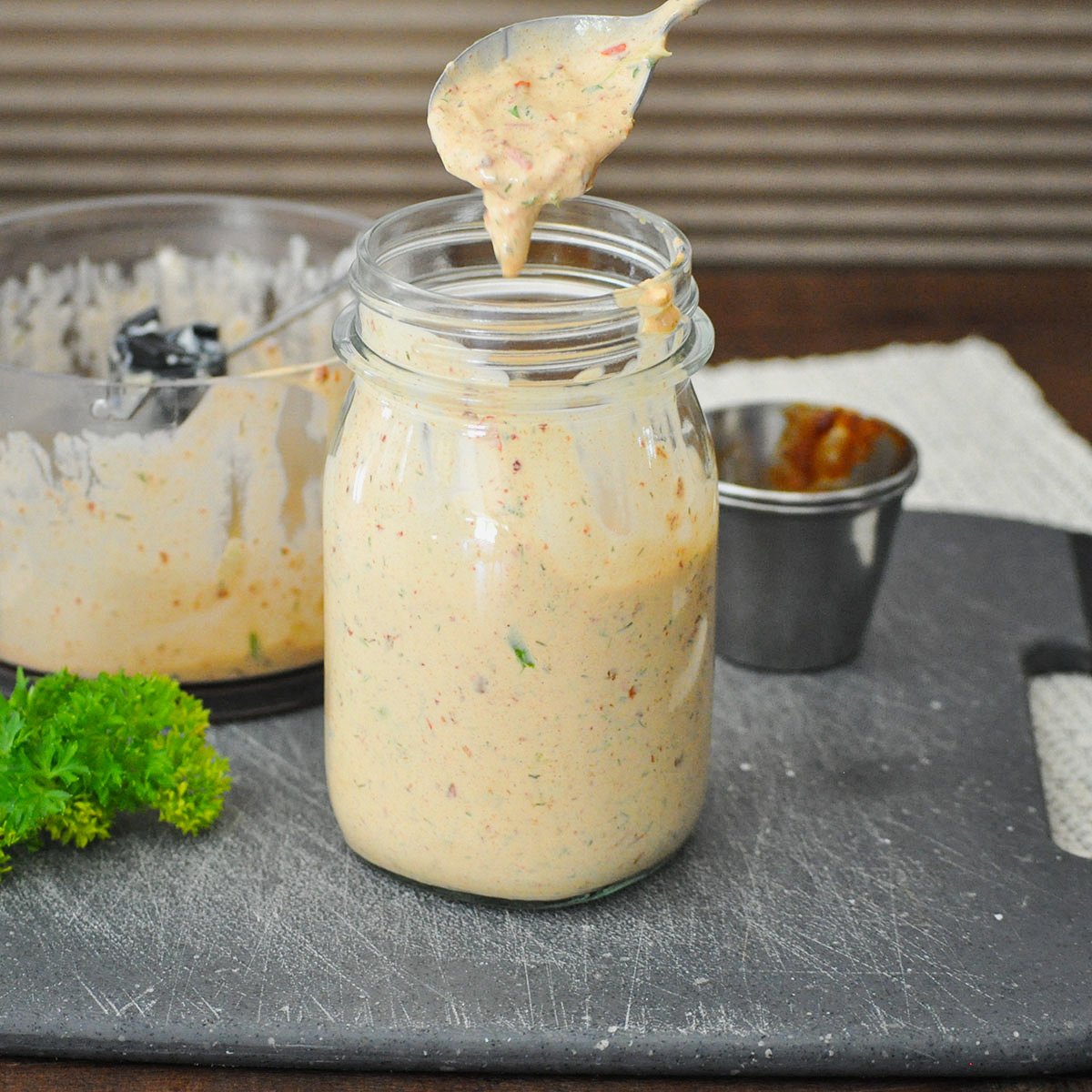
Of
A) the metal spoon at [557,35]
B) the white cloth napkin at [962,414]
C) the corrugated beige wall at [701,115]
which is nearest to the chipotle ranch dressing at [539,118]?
the metal spoon at [557,35]

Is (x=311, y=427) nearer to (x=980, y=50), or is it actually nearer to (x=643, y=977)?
(x=643, y=977)

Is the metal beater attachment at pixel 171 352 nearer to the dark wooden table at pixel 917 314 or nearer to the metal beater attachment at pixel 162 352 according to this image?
the metal beater attachment at pixel 162 352

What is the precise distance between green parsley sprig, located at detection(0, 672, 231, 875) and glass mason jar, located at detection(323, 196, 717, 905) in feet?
0.36

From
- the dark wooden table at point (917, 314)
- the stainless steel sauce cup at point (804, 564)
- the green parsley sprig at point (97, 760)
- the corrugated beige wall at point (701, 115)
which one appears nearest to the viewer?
the green parsley sprig at point (97, 760)

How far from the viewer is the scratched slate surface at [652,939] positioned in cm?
89

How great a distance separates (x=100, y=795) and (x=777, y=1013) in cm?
46

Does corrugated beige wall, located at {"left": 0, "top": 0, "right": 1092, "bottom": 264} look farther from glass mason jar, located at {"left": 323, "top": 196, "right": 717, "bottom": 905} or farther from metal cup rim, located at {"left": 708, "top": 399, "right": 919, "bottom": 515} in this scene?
glass mason jar, located at {"left": 323, "top": 196, "right": 717, "bottom": 905}

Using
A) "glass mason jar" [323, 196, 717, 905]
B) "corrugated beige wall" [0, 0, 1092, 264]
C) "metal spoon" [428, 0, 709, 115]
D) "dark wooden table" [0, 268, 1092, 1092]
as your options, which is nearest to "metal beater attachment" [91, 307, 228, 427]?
"glass mason jar" [323, 196, 717, 905]

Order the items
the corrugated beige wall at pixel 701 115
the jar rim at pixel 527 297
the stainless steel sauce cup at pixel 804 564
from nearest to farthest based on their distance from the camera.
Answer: the jar rim at pixel 527 297, the stainless steel sauce cup at pixel 804 564, the corrugated beige wall at pixel 701 115

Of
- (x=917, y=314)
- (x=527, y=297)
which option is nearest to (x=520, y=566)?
(x=527, y=297)

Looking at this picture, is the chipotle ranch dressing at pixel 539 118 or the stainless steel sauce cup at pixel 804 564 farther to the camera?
the stainless steel sauce cup at pixel 804 564

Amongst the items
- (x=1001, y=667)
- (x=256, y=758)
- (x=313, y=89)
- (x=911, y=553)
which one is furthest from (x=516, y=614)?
(x=313, y=89)

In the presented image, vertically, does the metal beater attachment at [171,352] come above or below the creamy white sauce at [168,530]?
above

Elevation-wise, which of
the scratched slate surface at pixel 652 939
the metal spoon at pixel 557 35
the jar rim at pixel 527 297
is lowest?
the scratched slate surface at pixel 652 939
